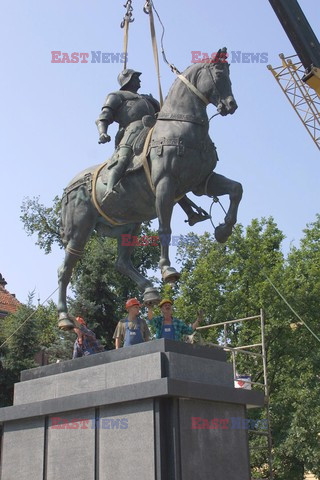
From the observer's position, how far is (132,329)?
8.38 m

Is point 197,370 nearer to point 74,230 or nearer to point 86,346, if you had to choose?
point 86,346

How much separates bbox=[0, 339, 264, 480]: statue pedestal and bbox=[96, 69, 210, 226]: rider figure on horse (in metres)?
2.45

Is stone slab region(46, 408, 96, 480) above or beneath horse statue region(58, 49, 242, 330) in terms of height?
beneath

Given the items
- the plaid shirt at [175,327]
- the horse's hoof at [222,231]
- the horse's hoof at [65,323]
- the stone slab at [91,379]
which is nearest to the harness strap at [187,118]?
A: the horse's hoof at [222,231]

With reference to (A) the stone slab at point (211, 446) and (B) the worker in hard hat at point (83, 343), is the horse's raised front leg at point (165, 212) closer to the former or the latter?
(B) the worker in hard hat at point (83, 343)

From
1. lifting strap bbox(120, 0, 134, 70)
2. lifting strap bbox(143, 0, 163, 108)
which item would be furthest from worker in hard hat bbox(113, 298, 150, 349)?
lifting strap bbox(120, 0, 134, 70)

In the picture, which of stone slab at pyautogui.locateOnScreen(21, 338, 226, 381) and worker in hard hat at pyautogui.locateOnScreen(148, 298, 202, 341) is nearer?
stone slab at pyautogui.locateOnScreen(21, 338, 226, 381)

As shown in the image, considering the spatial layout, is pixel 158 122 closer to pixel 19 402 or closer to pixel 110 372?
pixel 110 372

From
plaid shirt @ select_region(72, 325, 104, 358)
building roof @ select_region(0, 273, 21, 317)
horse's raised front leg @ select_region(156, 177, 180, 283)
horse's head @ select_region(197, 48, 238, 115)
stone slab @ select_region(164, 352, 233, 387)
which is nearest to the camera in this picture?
Result: stone slab @ select_region(164, 352, 233, 387)

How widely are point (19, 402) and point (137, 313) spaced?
2.05 metres

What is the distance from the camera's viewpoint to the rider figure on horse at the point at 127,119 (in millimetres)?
9305

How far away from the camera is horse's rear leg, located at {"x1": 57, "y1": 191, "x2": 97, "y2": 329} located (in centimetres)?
995

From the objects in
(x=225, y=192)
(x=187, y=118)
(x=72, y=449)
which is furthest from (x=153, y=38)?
(x=72, y=449)

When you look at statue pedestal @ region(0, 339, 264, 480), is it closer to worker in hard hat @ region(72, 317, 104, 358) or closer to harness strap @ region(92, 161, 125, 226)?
worker in hard hat @ region(72, 317, 104, 358)
